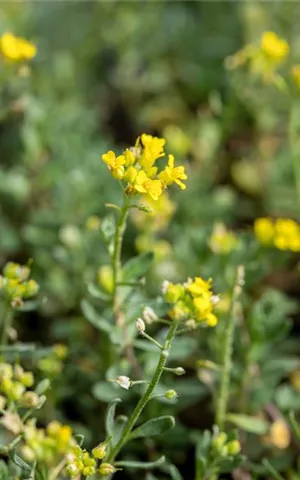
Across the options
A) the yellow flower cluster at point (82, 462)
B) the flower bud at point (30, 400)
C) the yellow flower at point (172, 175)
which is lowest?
the yellow flower cluster at point (82, 462)

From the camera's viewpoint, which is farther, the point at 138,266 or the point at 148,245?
the point at 148,245

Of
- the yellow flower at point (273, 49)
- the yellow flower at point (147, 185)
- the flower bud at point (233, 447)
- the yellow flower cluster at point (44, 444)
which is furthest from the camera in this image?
the yellow flower at point (273, 49)

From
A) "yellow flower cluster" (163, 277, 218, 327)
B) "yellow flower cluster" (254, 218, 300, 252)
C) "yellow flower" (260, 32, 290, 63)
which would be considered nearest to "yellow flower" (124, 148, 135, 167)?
"yellow flower cluster" (163, 277, 218, 327)

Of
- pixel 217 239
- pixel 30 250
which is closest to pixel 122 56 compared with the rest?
pixel 30 250

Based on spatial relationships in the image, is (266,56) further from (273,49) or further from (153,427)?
(153,427)

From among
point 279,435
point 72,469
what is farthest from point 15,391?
point 279,435

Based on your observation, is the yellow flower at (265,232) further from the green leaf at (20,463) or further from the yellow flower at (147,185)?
the green leaf at (20,463)

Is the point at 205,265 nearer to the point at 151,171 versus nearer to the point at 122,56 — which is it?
the point at 151,171

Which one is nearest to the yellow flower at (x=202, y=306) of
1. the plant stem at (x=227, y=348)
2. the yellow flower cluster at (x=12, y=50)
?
the plant stem at (x=227, y=348)
